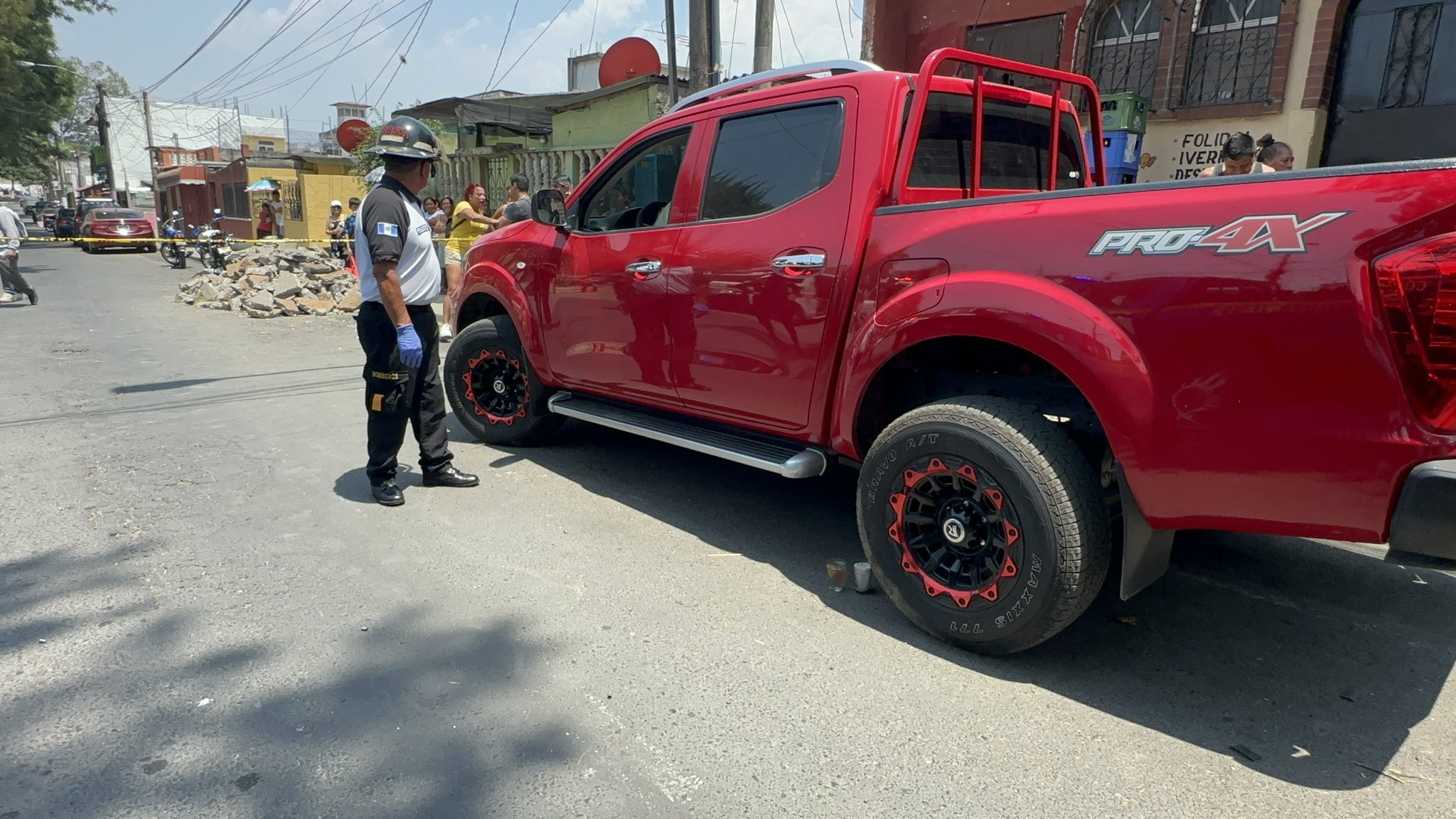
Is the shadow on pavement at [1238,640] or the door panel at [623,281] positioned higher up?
the door panel at [623,281]

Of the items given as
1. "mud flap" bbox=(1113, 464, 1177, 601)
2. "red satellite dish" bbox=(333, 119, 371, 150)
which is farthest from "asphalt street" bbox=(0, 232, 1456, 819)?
"red satellite dish" bbox=(333, 119, 371, 150)

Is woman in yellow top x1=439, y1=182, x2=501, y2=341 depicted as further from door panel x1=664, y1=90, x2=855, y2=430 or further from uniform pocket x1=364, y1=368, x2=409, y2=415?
door panel x1=664, y1=90, x2=855, y2=430

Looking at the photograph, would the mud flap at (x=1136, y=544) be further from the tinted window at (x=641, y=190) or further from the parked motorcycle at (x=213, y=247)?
the parked motorcycle at (x=213, y=247)

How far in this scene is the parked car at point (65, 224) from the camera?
1419 inches

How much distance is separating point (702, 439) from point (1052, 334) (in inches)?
70.4

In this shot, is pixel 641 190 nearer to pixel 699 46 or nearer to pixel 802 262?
pixel 802 262

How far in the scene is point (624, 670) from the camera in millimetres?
2998

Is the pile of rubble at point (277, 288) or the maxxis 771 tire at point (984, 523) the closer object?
the maxxis 771 tire at point (984, 523)

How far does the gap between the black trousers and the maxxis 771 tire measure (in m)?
2.47

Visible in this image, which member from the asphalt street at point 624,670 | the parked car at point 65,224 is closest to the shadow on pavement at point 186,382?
the asphalt street at point 624,670

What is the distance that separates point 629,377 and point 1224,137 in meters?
6.80

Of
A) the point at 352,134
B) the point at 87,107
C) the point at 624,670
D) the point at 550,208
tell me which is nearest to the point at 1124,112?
the point at 550,208

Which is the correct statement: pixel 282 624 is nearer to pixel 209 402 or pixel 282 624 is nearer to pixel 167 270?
pixel 209 402

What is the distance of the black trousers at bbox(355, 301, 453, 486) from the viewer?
4.42m
